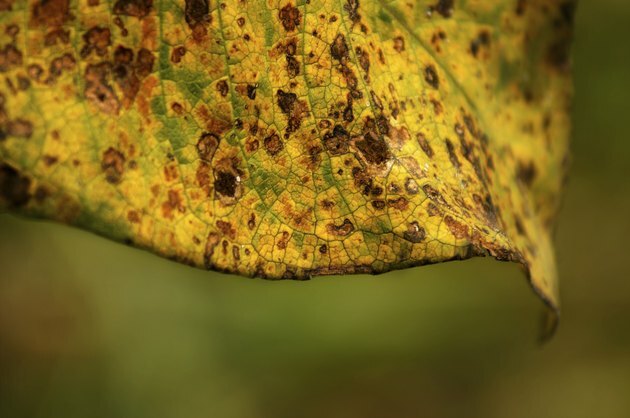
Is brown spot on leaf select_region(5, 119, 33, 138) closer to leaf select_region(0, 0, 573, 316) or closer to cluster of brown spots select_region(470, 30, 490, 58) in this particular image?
leaf select_region(0, 0, 573, 316)

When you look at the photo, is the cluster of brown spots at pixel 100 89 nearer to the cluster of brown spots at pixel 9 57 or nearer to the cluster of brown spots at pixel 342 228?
the cluster of brown spots at pixel 9 57

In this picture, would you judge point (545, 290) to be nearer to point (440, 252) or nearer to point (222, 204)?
point (440, 252)

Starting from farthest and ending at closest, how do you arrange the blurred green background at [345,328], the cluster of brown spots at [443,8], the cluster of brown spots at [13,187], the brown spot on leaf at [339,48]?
the blurred green background at [345,328] → the cluster of brown spots at [443,8] → the brown spot on leaf at [339,48] → the cluster of brown spots at [13,187]

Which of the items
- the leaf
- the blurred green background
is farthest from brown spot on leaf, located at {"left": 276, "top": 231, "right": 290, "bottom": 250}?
the blurred green background

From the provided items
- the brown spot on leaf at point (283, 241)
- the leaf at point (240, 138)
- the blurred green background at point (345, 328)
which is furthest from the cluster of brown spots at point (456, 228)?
the blurred green background at point (345, 328)

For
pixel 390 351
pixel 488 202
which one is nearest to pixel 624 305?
pixel 390 351

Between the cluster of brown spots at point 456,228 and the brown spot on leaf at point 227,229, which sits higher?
the cluster of brown spots at point 456,228

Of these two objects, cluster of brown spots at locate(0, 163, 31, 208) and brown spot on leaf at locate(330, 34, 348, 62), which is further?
brown spot on leaf at locate(330, 34, 348, 62)
